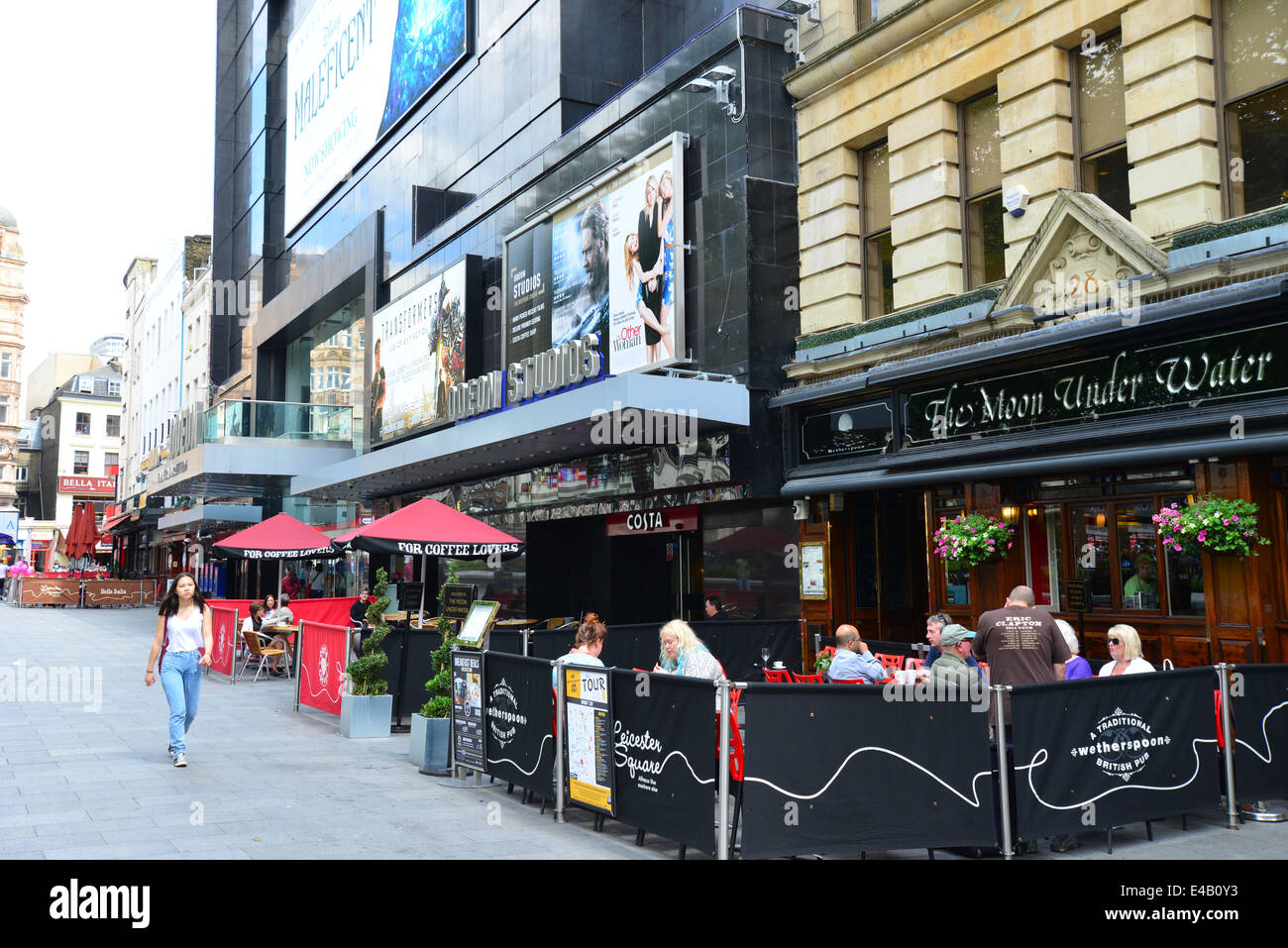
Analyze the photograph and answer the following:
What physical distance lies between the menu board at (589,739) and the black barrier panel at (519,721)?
269 millimetres

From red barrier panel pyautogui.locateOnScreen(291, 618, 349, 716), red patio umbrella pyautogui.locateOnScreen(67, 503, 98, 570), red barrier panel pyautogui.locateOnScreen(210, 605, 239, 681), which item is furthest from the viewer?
red patio umbrella pyautogui.locateOnScreen(67, 503, 98, 570)

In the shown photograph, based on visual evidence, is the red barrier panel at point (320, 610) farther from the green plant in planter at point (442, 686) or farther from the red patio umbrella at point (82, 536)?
the red patio umbrella at point (82, 536)

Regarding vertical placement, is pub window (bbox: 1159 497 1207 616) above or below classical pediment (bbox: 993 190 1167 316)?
below

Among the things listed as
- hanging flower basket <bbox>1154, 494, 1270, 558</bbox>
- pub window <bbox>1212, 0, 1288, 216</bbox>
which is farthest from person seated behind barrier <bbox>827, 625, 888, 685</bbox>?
pub window <bbox>1212, 0, 1288, 216</bbox>

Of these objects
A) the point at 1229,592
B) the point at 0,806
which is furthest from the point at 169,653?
the point at 1229,592

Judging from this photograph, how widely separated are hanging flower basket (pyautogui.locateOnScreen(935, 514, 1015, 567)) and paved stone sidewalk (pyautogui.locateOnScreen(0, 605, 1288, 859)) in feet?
16.1

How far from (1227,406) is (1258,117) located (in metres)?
3.05

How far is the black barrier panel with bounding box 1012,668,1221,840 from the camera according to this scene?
24.1ft

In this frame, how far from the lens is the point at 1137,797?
7812mm

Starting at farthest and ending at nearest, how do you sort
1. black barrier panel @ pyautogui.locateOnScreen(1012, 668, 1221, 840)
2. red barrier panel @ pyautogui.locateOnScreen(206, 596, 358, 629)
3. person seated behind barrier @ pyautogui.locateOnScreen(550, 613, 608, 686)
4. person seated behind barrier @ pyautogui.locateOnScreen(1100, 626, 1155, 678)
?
red barrier panel @ pyautogui.locateOnScreen(206, 596, 358, 629) < person seated behind barrier @ pyautogui.locateOnScreen(550, 613, 608, 686) < person seated behind barrier @ pyautogui.locateOnScreen(1100, 626, 1155, 678) < black barrier panel @ pyautogui.locateOnScreen(1012, 668, 1221, 840)

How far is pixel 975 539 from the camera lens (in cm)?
1327

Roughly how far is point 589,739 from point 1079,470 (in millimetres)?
6805

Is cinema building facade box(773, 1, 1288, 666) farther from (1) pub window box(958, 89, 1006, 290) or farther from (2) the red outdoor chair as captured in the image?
(2) the red outdoor chair

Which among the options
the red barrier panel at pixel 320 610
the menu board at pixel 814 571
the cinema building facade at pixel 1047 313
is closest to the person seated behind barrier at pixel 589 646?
the cinema building facade at pixel 1047 313
